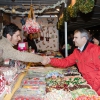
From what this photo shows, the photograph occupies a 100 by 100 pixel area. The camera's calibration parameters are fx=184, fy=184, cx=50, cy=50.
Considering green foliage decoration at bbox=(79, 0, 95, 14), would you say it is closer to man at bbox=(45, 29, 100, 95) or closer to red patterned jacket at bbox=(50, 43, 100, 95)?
man at bbox=(45, 29, 100, 95)

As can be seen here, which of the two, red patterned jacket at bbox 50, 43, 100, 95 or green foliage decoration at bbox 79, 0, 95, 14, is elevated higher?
green foliage decoration at bbox 79, 0, 95, 14

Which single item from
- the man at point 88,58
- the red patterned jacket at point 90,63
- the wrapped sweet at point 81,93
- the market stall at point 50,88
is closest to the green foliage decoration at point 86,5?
the man at point 88,58

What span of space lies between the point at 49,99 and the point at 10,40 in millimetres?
1303

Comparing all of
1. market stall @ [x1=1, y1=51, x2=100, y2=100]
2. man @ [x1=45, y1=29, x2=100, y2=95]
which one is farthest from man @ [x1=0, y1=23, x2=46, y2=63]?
man @ [x1=45, y1=29, x2=100, y2=95]

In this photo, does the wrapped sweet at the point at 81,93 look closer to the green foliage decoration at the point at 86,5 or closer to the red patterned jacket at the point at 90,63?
the red patterned jacket at the point at 90,63

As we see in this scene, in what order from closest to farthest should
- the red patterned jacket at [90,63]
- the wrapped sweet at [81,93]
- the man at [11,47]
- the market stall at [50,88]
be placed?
the market stall at [50,88]
the wrapped sweet at [81,93]
the man at [11,47]
the red patterned jacket at [90,63]

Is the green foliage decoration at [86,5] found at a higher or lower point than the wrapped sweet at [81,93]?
higher

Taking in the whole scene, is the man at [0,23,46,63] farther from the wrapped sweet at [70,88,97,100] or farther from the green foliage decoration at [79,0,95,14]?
the green foliage decoration at [79,0,95,14]

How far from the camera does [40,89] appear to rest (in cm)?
248

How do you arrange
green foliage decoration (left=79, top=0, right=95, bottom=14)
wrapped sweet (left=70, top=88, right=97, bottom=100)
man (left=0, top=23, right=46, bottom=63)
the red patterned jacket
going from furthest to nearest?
1. green foliage decoration (left=79, top=0, right=95, bottom=14)
2. the red patterned jacket
3. man (left=0, top=23, right=46, bottom=63)
4. wrapped sweet (left=70, top=88, right=97, bottom=100)

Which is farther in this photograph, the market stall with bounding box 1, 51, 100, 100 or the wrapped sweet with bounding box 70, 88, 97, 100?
the wrapped sweet with bounding box 70, 88, 97, 100

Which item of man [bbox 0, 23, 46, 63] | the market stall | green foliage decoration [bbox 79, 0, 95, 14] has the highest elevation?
green foliage decoration [bbox 79, 0, 95, 14]

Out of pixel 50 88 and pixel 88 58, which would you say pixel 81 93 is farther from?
pixel 88 58

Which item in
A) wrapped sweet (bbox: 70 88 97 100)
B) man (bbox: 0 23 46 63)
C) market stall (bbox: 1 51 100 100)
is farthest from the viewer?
man (bbox: 0 23 46 63)
